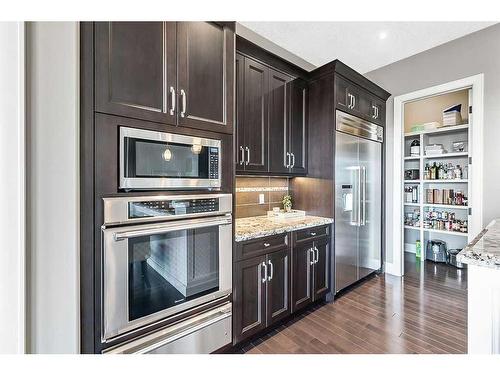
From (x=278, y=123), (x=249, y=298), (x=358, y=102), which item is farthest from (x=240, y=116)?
(x=358, y=102)

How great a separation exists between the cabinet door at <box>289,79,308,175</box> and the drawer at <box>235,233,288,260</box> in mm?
841

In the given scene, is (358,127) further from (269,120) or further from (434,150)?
(434,150)

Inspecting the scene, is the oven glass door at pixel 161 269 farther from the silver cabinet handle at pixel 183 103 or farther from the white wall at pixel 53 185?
the silver cabinet handle at pixel 183 103

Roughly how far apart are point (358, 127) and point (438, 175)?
2.14 meters

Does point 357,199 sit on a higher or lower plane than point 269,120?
lower

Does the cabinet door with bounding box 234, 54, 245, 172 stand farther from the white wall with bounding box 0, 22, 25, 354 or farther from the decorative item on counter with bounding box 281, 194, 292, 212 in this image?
the white wall with bounding box 0, 22, 25, 354

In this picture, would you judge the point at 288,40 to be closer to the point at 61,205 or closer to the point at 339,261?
the point at 339,261

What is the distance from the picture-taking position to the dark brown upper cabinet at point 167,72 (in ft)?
3.92

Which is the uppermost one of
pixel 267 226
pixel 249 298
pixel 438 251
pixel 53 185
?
pixel 53 185

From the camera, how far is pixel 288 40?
2744mm

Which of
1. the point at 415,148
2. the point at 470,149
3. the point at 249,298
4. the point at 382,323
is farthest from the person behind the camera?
the point at 415,148

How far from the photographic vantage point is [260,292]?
75.7 inches

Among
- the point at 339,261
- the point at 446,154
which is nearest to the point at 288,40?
the point at 339,261

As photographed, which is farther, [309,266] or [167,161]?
[309,266]
